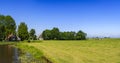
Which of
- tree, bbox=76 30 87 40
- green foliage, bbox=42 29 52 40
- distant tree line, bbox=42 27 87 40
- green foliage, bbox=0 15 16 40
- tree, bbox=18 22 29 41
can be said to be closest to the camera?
green foliage, bbox=0 15 16 40

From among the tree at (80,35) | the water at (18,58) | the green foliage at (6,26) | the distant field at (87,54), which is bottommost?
the water at (18,58)

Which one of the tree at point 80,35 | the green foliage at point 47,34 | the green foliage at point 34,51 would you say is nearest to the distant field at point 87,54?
the green foliage at point 34,51

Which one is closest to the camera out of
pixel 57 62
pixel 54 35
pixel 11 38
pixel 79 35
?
pixel 57 62

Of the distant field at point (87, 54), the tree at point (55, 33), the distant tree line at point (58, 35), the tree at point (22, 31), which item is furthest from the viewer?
the distant tree line at point (58, 35)

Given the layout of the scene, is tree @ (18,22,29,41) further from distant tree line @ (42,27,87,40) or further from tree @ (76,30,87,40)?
tree @ (76,30,87,40)

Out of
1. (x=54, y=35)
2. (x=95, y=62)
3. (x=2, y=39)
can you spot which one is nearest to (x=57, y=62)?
(x=95, y=62)

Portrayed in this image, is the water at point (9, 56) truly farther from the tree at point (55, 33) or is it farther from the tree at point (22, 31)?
the tree at point (55, 33)

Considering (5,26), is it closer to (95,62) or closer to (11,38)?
(11,38)

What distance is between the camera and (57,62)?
26.4 meters

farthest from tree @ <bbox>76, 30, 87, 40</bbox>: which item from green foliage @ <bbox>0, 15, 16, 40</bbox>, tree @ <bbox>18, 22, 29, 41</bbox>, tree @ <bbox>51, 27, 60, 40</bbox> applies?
green foliage @ <bbox>0, 15, 16, 40</bbox>

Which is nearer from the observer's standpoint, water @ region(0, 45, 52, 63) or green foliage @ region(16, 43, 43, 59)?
water @ region(0, 45, 52, 63)

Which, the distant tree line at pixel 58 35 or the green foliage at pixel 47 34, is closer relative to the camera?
the distant tree line at pixel 58 35

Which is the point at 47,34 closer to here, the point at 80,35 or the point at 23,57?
the point at 80,35

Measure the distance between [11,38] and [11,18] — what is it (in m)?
11.1
